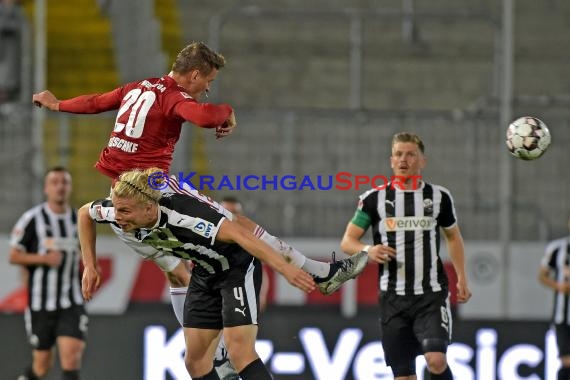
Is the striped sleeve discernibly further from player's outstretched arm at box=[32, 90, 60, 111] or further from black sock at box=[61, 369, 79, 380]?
black sock at box=[61, 369, 79, 380]

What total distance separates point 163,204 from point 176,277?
4.17 ft

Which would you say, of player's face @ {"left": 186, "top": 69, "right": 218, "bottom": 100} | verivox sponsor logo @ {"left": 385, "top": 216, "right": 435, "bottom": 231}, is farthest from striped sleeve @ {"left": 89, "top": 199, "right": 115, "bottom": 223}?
verivox sponsor logo @ {"left": 385, "top": 216, "right": 435, "bottom": 231}

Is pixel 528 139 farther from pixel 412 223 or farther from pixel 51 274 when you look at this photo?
pixel 51 274

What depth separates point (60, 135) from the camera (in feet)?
39.4

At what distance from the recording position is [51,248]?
10.1 m

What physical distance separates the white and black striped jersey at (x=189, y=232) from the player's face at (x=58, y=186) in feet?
9.66

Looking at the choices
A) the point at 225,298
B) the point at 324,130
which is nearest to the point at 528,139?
the point at 225,298

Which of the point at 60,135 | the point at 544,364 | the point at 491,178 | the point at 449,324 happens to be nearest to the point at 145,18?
the point at 60,135

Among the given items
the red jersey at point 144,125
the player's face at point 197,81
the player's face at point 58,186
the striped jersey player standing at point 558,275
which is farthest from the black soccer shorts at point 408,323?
the player's face at point 58,186

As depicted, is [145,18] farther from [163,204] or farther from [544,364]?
→ [163,204]

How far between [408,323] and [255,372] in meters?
1.58

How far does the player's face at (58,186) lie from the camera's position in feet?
32.9

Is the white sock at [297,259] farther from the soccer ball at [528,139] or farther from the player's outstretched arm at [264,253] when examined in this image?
the soccer ball at [528,139]

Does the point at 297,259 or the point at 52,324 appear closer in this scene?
the point at 297,259
